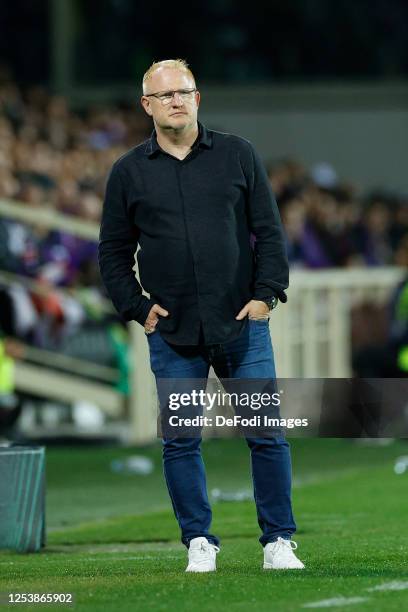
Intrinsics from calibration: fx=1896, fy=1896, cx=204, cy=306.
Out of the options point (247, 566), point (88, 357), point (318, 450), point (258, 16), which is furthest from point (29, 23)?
point (247, 566)

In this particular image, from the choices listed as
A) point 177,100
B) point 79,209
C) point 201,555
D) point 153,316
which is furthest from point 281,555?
point 79,209

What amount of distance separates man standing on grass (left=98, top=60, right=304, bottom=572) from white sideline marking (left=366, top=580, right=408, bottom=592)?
0.52 metres

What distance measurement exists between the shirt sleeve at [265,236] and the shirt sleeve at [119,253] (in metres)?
0.45

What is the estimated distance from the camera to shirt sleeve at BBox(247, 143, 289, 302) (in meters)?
7.37

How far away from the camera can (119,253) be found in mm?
7535

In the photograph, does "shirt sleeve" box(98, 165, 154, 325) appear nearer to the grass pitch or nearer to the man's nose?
the man's nose

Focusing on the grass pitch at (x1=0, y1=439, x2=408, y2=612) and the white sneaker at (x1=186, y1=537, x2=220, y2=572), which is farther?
the white sneaker at (x1=186, y1=537, x2=220, y2=572)

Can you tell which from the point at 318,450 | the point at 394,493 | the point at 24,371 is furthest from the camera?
the point at 24,371

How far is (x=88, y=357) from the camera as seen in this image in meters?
16.6

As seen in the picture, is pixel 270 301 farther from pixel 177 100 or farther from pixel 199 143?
pixel 177 100

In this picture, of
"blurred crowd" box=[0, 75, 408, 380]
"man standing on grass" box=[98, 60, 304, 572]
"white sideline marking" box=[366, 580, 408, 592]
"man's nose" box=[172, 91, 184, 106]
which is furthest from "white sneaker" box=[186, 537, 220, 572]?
"blurred crowd" box=[0, 75, 408, 380]

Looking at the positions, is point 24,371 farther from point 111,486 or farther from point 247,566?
point 247,566

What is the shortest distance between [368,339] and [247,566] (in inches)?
364

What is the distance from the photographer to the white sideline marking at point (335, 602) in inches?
250
